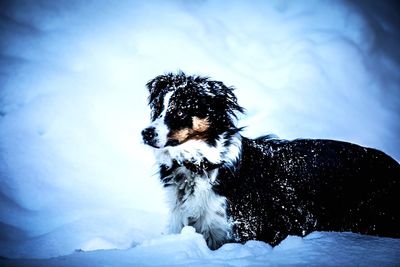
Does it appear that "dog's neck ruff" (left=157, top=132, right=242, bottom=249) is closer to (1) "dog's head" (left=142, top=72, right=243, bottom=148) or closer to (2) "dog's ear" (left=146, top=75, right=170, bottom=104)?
(1) "dog's head" (left=142, top=72, right=243, bottom=148)

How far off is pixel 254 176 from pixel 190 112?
3.03 feet

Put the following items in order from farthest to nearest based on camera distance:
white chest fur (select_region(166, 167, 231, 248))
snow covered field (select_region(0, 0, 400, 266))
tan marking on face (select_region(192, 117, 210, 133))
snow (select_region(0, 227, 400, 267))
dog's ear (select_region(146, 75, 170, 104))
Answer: dog's ear (select_region(146, 75, 170, 104))
tan marking on face (select_region(192, 117, 210, 133))
white chest fur (select_region(166, 167, 231, 248))
snow covered field (select_region(0, 0, 400, 266))
snow (select_region(0, 227, 400, 267))

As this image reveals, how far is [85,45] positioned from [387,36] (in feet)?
29.0

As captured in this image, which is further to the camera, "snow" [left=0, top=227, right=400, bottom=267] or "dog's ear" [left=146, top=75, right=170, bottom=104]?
"dog's ear" [left=146, top=75, right=170, bottom=104]

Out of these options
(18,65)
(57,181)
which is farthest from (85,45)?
(57,181)

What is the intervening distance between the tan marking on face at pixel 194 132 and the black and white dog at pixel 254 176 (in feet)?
0.03

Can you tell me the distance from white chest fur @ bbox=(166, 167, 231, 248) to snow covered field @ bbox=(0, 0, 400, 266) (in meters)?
0.43

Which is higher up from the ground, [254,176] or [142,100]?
[142,100]

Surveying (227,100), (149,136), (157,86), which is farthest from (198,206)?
(157,86)

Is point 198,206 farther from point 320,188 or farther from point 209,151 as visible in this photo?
point 320,188

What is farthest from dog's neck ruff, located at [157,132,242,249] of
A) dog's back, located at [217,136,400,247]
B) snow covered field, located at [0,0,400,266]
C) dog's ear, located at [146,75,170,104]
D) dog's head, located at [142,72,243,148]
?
dog's ear, located at [146,75,170,104]

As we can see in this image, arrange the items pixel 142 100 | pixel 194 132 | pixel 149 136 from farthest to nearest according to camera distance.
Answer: pixel 142 100 → pixel 194 132 → pixel 149 136

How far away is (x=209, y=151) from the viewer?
10.2 ft

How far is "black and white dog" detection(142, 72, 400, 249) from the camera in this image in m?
3.00
